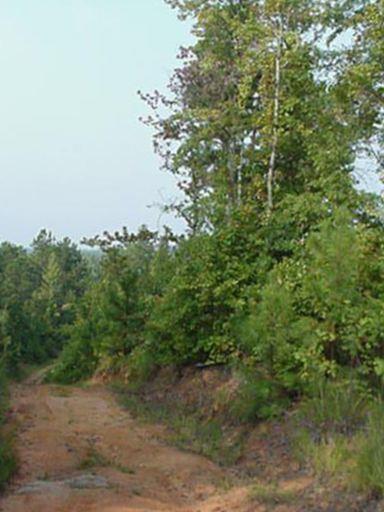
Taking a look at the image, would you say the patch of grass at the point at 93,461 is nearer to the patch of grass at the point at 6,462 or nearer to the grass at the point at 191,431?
the patch of grass at the point at 6,462

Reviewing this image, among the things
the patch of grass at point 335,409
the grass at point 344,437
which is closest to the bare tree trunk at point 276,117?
the patch of grass at point 335,409

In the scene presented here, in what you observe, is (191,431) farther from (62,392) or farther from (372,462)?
(62,392)

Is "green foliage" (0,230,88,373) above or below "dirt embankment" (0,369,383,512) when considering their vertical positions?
above

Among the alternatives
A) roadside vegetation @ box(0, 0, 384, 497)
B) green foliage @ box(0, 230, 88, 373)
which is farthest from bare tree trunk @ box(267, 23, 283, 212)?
green foliage @ box(0, 230, 88, 373)

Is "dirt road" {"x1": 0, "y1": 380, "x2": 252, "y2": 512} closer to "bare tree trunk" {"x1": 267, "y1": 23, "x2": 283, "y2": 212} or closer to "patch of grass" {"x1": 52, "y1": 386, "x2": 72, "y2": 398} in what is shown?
"patch of grass" {"x1": 52, "y1": 386, "x2": 72, "y2": 398}

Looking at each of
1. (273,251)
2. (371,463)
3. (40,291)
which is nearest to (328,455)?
(371,463)

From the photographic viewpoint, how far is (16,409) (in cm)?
1137

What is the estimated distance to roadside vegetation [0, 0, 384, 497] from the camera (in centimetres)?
736

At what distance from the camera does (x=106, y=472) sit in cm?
697

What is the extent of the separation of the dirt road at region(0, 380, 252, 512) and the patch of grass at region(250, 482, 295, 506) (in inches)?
4.5

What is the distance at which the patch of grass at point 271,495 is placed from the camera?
5863 millimetres

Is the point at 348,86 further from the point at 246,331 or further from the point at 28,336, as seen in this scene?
the point at 28,336

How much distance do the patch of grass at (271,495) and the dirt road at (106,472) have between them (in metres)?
0.11

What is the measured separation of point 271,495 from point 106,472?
1932mm
